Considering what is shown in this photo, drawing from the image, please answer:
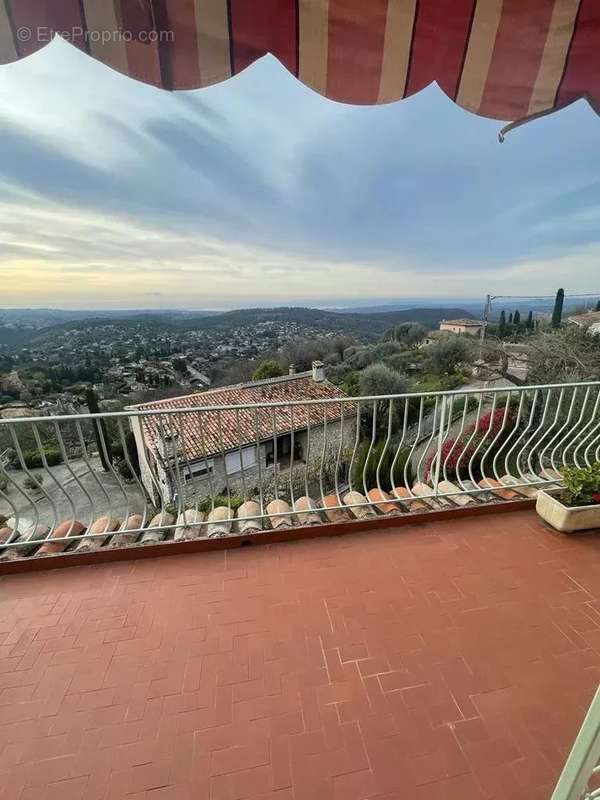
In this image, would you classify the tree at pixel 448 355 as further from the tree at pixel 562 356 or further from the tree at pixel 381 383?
the tree at pixel 562 356

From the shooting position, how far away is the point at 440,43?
1155mm

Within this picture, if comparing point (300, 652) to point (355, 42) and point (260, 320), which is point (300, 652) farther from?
point (260, 320)

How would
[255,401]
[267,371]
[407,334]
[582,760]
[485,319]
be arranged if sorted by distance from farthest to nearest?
[407,334] → [267,371] → [485,319] → [255,401] → [582,760]

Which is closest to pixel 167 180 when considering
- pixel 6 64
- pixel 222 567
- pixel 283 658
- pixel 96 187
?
pixel 96 187

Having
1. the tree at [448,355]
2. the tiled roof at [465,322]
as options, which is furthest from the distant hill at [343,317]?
the tree at [448,355]

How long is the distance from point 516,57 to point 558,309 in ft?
55.2

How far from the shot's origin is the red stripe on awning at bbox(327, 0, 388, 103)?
1.06 metres

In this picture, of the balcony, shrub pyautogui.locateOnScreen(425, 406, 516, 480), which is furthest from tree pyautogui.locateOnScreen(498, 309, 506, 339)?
the balcony

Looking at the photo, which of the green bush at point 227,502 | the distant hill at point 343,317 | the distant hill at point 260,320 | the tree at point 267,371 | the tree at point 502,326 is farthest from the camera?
the distant hill at point 343,317

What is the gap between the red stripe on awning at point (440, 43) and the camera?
109 centimetres

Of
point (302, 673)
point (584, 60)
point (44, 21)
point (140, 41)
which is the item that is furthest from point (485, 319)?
point (44, 21)

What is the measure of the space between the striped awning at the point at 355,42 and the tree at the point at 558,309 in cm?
1595

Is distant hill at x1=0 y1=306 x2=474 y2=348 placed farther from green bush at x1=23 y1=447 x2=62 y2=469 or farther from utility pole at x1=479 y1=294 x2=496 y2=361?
green bush at x1=23 y1=447 x2=62 y2=469

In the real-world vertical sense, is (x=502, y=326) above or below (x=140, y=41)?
below
